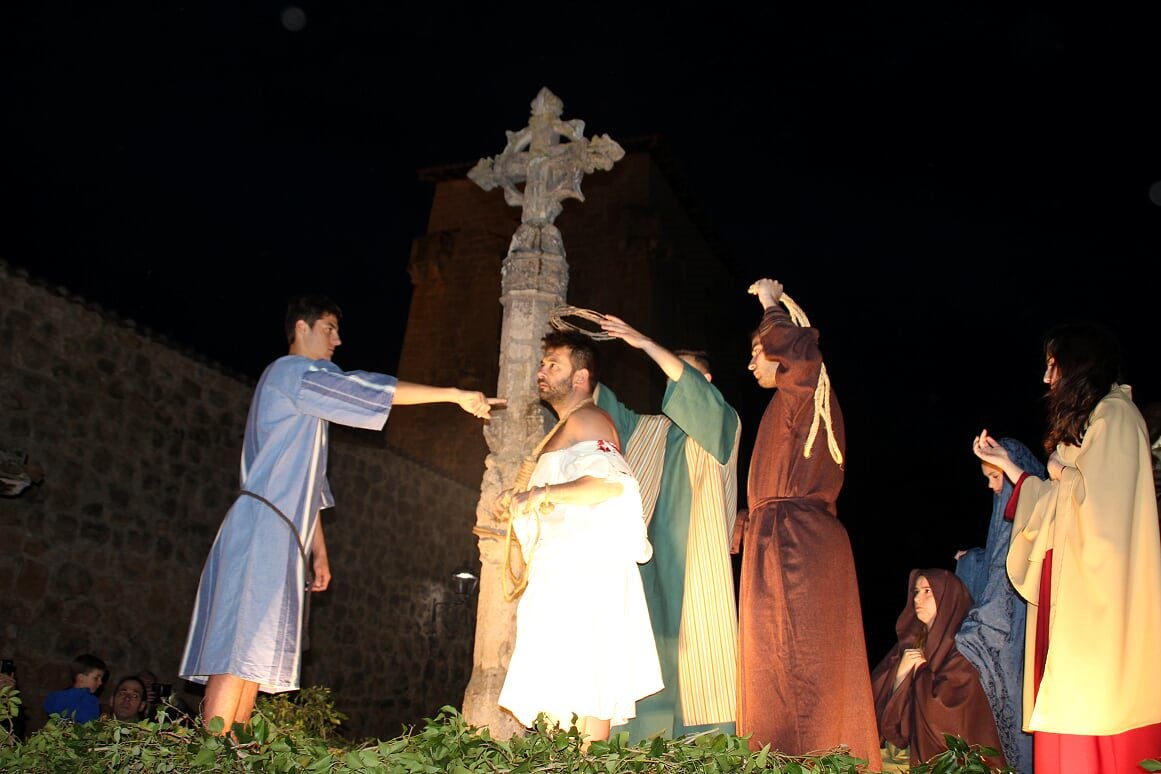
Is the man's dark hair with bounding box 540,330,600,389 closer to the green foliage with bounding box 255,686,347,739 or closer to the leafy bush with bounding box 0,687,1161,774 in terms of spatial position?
the leafy bush with bounding box 0,687,1161,774

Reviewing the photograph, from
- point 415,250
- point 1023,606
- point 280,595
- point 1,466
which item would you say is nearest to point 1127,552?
point 1023,606

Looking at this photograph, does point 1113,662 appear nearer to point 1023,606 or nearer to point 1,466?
point 1023,606

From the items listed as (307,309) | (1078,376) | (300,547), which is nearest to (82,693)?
(300,547)

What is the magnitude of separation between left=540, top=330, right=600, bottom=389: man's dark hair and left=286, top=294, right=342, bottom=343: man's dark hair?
3.08ft

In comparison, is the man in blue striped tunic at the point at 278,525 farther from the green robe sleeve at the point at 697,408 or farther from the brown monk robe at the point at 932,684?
the brown monk robe at the point at 932,684

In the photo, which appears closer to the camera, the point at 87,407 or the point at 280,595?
the point at 280,595

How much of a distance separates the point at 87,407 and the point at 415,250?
12658 millimetres

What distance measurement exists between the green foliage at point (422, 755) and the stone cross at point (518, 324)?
1.45 metres

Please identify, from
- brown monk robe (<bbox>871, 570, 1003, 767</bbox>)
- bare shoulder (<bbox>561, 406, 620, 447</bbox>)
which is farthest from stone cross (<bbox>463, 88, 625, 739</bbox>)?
brown monk robe (<bbox>871, 570, 1003, 767</bbox>)

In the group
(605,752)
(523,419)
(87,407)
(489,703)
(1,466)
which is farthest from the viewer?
(87,407)

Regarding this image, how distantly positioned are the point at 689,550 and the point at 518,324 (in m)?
1.51

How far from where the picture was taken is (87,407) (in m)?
7.28

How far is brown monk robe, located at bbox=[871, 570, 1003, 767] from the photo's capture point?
462 cm

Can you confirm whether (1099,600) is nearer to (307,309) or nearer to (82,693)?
(307,309)
